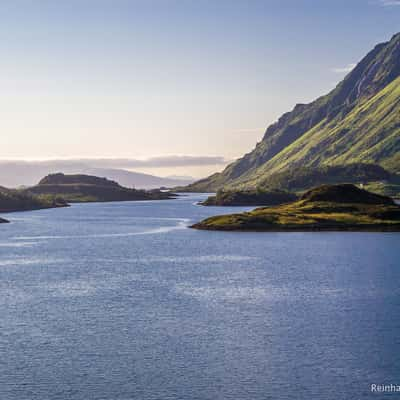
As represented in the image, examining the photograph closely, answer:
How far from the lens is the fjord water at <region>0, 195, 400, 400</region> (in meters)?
69.7

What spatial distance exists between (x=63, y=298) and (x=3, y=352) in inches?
1445

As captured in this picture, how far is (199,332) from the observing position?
9138 centimetres

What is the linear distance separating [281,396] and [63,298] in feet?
208

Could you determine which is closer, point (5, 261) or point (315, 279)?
point (315, 279)

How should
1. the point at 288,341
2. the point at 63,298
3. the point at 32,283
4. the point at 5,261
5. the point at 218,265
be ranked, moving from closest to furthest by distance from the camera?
1. the point at 288,341
2. the point at 63,298
3. the point at 32,283
4. the point at 218,265
5. the point at 5,261

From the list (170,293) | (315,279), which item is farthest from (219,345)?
(315,279)

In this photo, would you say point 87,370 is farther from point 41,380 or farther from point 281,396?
point 281,396

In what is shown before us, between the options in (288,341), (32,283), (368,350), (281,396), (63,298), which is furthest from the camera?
(32,283)

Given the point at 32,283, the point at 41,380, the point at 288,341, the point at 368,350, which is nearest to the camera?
the point at 41,380

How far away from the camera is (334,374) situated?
72.2 metres

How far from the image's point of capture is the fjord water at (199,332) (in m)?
69.7

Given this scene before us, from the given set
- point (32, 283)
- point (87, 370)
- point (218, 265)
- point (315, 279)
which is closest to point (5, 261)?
point (32, 283)

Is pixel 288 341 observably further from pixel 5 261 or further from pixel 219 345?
pixel 5 261

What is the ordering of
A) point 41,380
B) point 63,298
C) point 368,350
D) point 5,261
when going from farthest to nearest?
point 5,261 → point 63,298 → point 368,350 → point 41,380
